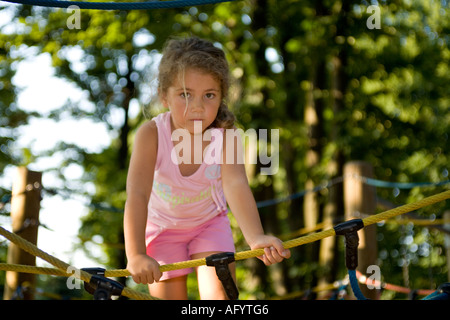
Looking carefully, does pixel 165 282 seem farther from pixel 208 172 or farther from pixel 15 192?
pixel 15 192

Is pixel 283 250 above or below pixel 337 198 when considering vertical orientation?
below

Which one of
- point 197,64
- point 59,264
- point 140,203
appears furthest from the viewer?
point 197,64

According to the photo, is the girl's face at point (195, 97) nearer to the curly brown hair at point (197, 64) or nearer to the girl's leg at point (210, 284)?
the curly brown hair at point (197, 64)

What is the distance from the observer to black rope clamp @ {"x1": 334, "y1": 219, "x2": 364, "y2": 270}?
6.54 feet

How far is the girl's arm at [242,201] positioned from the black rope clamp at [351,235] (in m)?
0.26

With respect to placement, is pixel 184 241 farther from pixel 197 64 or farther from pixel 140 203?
pixel 197 64

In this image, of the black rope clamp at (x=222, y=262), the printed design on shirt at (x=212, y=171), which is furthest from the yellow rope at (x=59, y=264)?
the printed design on shirt at (x=212, y=171)

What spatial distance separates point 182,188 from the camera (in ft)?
8.57

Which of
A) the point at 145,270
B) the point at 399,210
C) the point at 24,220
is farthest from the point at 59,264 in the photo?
the point at 24,220

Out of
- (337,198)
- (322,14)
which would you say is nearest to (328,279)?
(337,198)

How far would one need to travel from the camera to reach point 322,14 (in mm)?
7848

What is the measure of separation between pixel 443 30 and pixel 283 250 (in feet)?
26.6

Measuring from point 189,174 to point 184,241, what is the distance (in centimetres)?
34

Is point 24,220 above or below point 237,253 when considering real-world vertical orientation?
above
